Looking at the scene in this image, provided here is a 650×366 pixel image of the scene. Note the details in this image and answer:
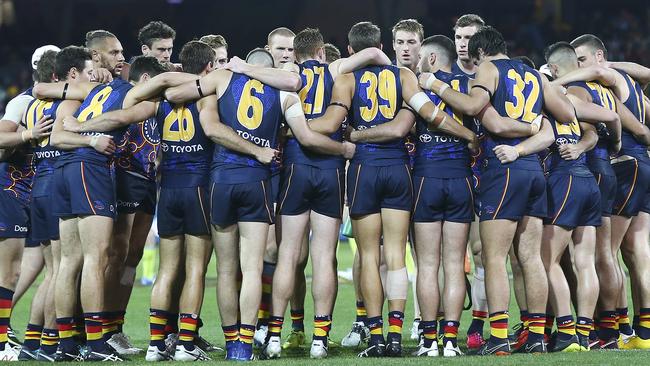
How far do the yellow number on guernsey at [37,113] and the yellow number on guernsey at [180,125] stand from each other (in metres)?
1.25

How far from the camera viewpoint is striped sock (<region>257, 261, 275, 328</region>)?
33.0ft

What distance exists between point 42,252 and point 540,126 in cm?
513

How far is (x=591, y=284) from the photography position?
923cm

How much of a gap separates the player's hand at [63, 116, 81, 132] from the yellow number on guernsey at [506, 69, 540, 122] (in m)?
3.80

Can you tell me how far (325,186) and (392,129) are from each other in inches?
30.7

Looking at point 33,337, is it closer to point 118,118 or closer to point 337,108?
point 118,118

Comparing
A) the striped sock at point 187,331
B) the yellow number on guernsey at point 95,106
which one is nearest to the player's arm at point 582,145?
the striped sock at point 187,331

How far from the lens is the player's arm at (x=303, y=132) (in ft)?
29.2

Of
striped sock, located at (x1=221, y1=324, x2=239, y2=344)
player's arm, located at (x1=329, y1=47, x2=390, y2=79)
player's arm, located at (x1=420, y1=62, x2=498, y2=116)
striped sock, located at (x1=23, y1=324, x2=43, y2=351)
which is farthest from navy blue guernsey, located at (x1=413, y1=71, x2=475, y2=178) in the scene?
striped sock, located at (x1=23, y1=324, x2=43, y2=351)

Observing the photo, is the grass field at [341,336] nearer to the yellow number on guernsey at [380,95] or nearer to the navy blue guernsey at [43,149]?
the navy blue guernsey at [43,149]

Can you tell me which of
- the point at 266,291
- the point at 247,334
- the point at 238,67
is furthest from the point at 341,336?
the point at 238,67

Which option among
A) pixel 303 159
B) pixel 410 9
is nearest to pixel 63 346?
pixel 303 159

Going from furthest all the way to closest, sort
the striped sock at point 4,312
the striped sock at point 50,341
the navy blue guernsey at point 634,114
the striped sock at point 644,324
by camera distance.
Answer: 1. the navy blue guernsey at point 634,114
2. the striped sock at point 644,324
3. the striped sock at point 4,312
4. the striped sock at point 50,341

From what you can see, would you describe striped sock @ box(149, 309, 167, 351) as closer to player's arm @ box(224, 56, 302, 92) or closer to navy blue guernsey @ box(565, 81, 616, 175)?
player's arm @ box(224, 56, 302, 92)
